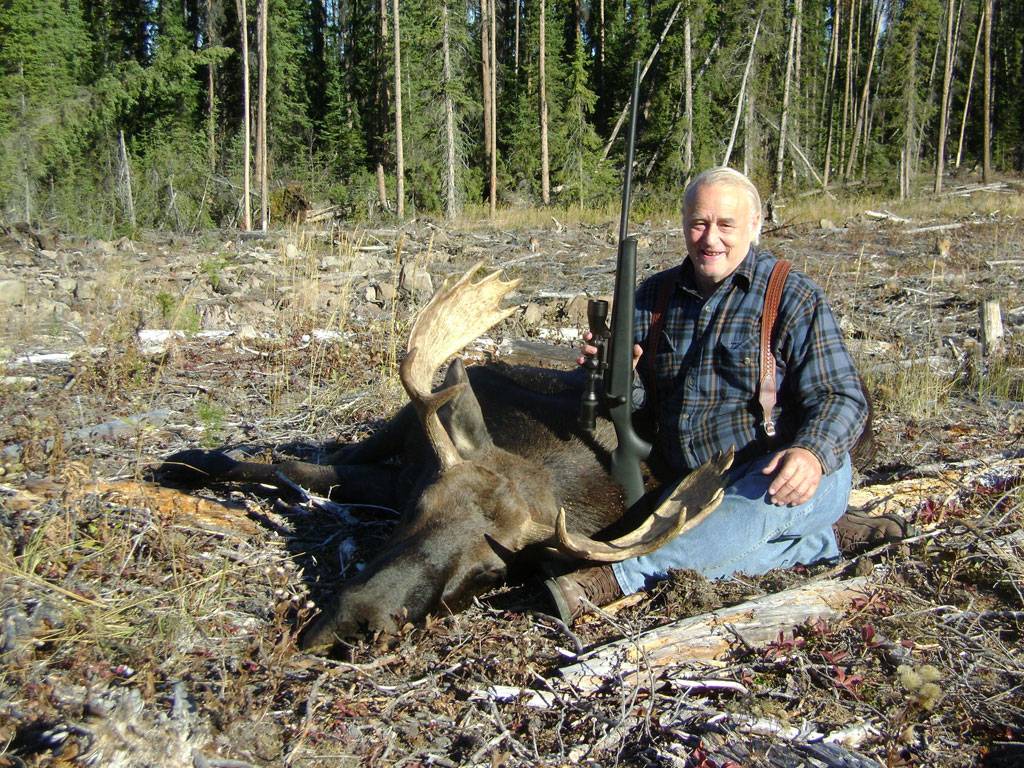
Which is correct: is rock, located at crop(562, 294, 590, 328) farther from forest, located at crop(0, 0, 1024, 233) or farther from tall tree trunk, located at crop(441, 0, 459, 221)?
tall tree trunk, located at crop(441, 0, 459, 221)

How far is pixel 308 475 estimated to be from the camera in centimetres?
414

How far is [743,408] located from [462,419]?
1.24 m

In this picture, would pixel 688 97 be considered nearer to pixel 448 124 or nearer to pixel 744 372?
pixel 448 124

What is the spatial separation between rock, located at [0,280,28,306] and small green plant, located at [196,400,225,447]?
370 centimetres

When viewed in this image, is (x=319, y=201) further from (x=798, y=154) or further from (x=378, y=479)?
(x=378, y=479)

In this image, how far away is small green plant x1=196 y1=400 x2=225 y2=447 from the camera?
477 cm

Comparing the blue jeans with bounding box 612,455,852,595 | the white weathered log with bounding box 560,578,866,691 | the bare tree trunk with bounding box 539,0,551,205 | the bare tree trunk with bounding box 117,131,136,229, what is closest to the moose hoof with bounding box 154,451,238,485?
the blue jeans with bounding box 612,455,852,595

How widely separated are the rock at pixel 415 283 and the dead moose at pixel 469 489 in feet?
14.7

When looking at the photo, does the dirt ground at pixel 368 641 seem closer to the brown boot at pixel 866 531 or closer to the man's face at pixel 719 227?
the brown boot at pixel 866 531

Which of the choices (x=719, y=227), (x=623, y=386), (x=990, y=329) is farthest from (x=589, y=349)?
(x=990, y=329)

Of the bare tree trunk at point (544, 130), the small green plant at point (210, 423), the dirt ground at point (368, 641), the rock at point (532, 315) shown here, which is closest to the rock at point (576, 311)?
the rock at point (532, 315)

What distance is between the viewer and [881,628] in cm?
295

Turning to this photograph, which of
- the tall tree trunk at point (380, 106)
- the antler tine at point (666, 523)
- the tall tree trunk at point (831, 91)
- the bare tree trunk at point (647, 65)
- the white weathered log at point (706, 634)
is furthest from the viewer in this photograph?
the tall tree trunk at point (831, 91)

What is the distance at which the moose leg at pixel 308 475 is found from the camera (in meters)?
4.13
